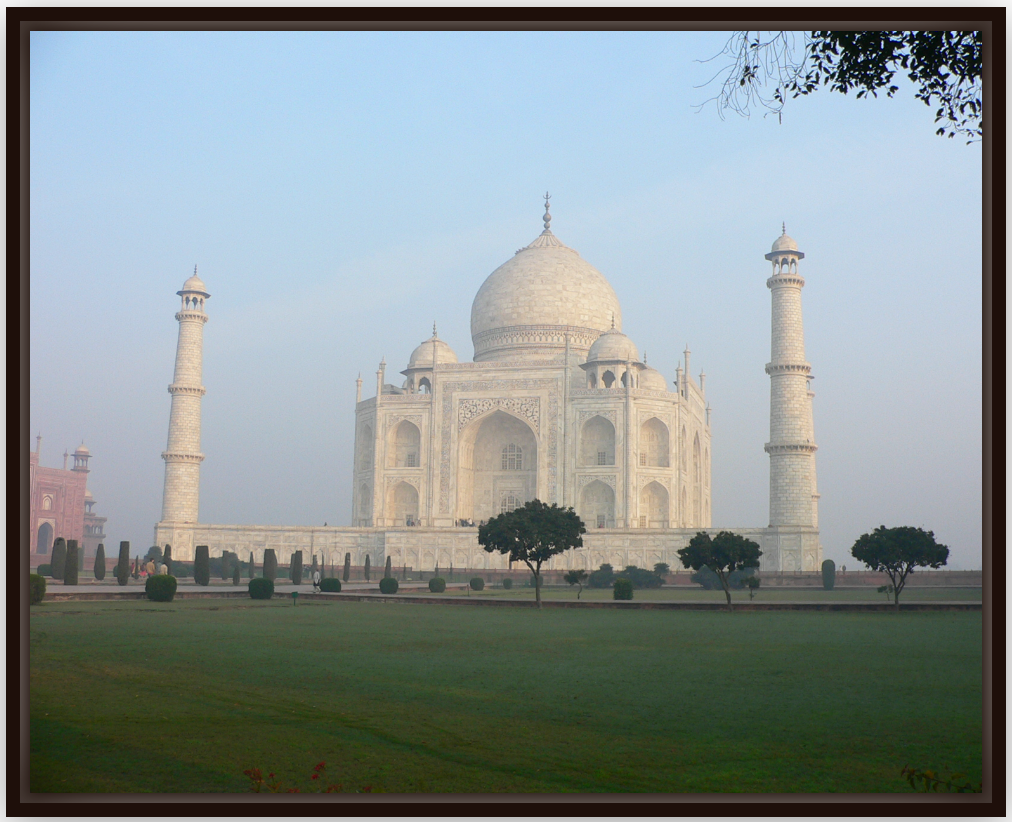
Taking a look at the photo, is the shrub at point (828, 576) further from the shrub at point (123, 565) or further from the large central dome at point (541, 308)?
the shrub at point (123, 565)

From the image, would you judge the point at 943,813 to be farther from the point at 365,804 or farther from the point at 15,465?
the point at 15,465

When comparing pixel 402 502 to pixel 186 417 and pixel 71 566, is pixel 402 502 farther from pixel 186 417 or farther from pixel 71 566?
pixel 71 566

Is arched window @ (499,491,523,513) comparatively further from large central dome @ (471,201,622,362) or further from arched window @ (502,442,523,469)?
large central dome @ (471,201,622,362)

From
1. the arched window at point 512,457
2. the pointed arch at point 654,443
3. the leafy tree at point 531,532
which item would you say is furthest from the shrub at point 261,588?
the arched window at point 512,457

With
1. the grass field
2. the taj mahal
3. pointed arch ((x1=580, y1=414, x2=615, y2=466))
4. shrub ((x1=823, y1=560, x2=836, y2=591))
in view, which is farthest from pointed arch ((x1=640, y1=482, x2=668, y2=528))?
the grass field

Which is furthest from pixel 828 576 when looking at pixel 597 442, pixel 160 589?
pixel 160 589

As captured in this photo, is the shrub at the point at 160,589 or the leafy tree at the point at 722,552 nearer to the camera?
the shrub at the point at 160,589

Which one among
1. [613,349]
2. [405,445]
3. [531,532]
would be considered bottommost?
[531,532]
